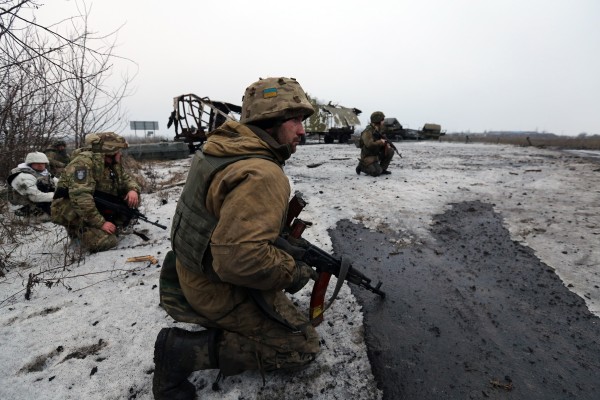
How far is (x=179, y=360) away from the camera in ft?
5.25

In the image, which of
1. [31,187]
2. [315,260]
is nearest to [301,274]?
[315,260]

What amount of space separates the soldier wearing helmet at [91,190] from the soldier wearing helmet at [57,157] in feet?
12.9

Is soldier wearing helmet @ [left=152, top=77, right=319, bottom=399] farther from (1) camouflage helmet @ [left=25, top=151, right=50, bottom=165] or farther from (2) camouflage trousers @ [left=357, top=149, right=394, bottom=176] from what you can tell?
(2) camouflage trousers @ [left=357, top=149, right=394, bottom=176]

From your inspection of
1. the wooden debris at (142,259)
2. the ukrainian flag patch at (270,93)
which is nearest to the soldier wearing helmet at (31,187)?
the wooden debris at (142,259)

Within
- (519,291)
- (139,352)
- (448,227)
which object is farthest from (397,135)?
(139,352)

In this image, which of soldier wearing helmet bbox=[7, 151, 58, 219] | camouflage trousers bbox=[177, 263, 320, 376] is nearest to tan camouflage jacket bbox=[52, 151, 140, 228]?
soldier wearing helmet bbox=[7, 151, 58, 219]

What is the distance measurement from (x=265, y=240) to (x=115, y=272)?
2.53 m

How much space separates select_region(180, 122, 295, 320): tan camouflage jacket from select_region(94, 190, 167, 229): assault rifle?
2946 millimetres

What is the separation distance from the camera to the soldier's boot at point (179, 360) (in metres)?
1.59

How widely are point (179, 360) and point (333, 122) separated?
21.3 meters

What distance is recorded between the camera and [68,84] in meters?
5.44

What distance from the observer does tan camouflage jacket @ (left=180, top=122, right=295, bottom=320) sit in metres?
1.34

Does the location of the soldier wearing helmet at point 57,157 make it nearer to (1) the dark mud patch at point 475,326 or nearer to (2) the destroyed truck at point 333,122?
(1) the dark mud patch at point 475,326

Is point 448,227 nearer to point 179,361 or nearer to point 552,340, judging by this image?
point 552,340
